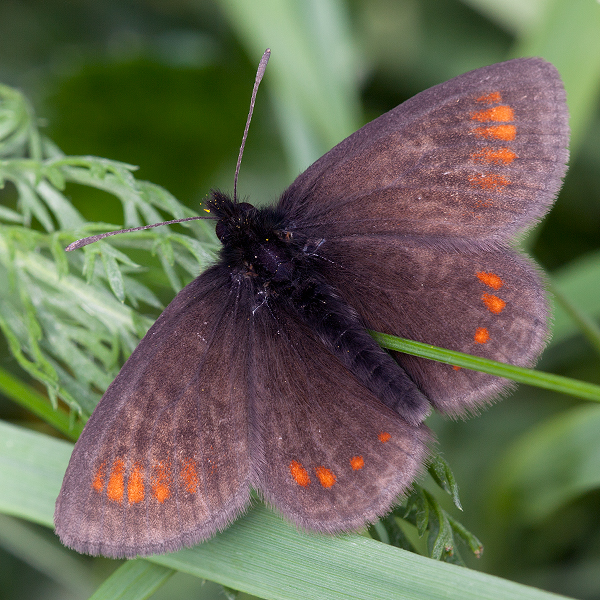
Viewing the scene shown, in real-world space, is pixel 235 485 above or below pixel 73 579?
above

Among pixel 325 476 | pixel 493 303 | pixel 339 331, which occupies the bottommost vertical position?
pixel 325 476

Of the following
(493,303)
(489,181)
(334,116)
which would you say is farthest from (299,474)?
(334,116)

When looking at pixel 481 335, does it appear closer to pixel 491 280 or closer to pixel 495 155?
pixel 491 280

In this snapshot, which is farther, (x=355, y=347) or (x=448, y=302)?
(x=448, y=302)

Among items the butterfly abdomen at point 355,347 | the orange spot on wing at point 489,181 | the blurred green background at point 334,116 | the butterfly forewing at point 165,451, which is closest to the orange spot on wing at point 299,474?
the butterfly forewing at point 165,451

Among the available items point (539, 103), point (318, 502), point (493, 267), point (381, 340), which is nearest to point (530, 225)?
point (493, 267)

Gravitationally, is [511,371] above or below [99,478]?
above

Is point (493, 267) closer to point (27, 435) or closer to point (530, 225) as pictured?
point (530, 225)
